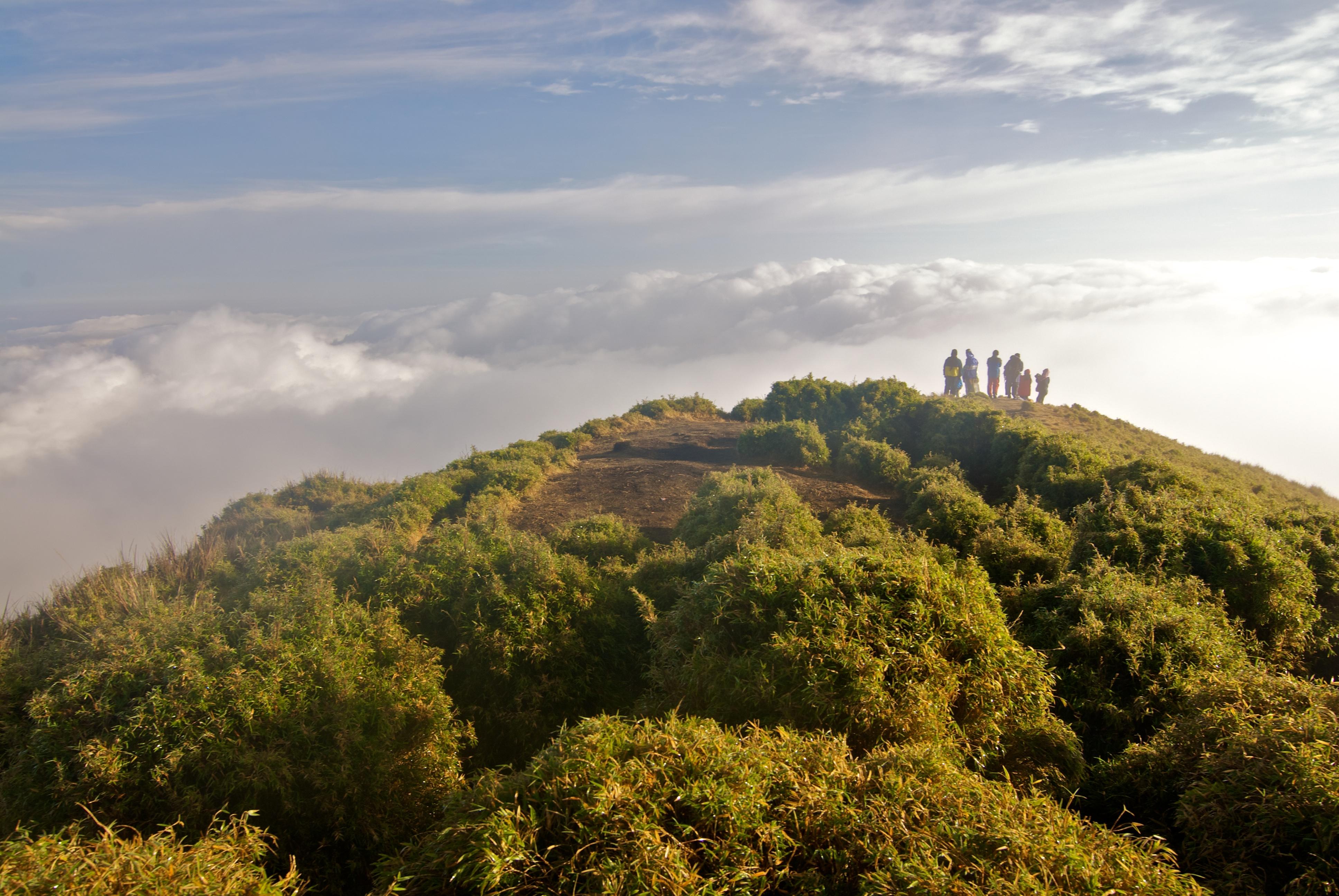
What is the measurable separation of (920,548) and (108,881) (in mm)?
7560

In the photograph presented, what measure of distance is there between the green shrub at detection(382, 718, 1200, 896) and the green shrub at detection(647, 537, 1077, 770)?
30.9 inches

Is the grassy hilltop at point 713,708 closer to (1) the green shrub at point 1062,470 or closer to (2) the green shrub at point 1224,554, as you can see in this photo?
(2) the green shrub at point 1224,554

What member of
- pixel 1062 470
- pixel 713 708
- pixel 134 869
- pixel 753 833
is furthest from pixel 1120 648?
pixel 134 869

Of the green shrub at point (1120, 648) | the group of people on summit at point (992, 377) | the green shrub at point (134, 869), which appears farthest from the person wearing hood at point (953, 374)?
the green shrub at point (134, 869)

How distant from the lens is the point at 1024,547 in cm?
900

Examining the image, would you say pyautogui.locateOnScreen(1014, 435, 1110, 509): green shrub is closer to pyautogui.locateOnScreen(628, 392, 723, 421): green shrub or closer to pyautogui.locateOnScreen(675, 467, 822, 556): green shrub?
pyautogui.locateOnScreen(675, 467, 822, 556): green shrub

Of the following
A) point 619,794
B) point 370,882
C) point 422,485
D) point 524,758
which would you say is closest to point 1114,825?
point 619,794

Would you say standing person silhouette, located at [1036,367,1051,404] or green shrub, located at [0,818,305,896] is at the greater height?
standing person silhouette, located at [1036,367,1051,404]

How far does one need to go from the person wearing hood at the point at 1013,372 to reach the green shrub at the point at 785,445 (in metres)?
12.2

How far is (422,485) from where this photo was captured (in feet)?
50.3

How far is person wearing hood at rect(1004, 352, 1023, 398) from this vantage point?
25.8 meters

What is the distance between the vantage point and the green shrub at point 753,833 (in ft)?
10.4

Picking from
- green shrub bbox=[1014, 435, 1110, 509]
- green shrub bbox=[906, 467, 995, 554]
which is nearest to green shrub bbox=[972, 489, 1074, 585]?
green shrub bbox=[906, 467, 995, 554]

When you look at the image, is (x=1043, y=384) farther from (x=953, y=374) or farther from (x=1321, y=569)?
(x=1321, y=569)
